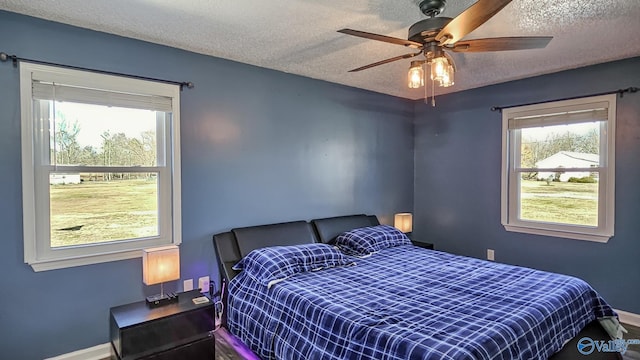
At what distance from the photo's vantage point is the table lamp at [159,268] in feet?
7.80

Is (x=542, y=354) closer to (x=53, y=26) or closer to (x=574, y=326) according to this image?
(x=574, y=326)

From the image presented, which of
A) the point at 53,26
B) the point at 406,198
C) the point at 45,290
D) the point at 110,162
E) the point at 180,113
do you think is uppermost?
the point at 53,26

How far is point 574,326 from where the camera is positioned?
2.10m

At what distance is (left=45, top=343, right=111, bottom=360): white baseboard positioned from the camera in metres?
2.36

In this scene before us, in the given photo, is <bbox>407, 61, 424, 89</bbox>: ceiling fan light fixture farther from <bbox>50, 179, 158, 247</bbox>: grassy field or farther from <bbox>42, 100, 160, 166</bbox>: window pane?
<bbox>50, 179, 158, 247</bbox>: grassy field

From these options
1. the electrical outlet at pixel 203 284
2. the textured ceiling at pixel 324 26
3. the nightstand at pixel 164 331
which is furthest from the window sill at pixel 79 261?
the textured ceiling at pixel 324 26

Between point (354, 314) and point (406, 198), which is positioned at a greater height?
point (406, 198)

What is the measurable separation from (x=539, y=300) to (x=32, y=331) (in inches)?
129

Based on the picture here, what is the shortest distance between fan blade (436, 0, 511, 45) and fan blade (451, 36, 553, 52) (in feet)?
0.37

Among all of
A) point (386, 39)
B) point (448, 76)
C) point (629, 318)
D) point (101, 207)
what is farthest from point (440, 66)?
point (629, 318)

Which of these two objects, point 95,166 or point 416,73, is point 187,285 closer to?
point 95,166

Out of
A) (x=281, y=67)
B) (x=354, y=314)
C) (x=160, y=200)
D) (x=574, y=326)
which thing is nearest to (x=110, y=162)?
(x=160, y=200)

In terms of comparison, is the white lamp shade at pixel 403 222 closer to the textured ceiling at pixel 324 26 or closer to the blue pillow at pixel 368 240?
the blue pillow at pixel 368 240

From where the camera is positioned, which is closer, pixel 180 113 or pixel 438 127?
pixel 180 113
